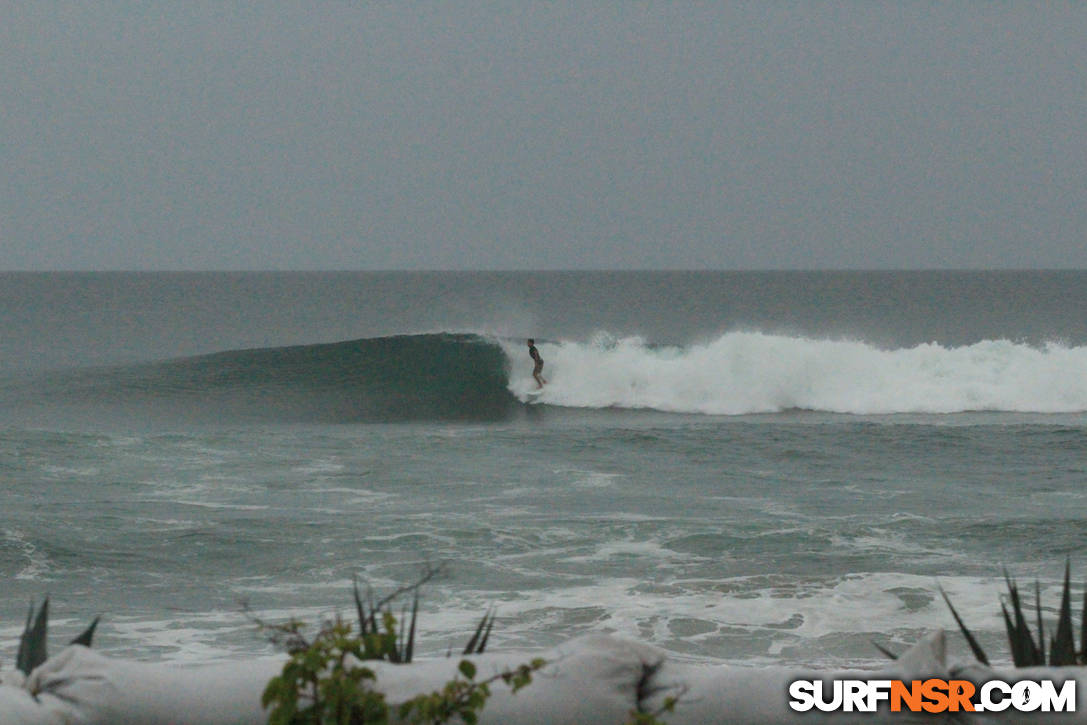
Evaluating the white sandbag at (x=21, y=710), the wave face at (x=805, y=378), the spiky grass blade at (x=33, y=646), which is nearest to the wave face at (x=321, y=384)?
the wave face at (x=805, y=378)

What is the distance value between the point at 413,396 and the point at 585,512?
50.6ft

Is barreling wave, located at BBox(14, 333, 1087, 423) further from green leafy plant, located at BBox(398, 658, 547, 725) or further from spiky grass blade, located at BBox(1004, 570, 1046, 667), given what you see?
green leafy plant, located at BBox(398, 658, 547, 725)

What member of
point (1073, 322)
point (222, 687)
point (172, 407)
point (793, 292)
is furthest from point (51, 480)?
point (793, 292)

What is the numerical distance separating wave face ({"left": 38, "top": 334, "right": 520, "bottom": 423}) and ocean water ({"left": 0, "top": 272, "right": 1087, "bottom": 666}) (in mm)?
112

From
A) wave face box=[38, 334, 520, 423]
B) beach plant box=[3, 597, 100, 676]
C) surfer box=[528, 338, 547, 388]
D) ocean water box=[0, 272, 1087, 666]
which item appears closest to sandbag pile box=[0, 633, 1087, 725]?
beach plant box=[3, 597, 100, 676]

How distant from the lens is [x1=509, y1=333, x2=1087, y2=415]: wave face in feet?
95.9

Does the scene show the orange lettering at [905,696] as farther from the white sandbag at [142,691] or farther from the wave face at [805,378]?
the wave face at [805,378]

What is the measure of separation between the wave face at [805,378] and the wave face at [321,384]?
1711mm

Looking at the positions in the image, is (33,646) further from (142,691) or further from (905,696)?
(905,696)

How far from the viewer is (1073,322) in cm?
8138

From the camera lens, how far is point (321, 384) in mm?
30969

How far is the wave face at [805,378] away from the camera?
29.2 metres

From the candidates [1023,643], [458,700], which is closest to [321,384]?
[1023,643]

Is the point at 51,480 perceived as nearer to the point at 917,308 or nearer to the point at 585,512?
the point at 585,512
